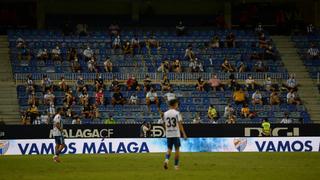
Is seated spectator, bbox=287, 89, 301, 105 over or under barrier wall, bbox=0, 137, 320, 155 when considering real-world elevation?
over

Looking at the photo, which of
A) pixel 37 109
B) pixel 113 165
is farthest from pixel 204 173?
pixel 37 109

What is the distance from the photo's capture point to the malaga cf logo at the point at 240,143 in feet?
123

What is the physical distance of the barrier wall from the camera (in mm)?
36156

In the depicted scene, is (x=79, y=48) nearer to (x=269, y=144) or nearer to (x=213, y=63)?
(x=213, y=63)

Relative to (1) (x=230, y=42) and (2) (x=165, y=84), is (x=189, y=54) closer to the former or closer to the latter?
(1) (x=230, y=42)

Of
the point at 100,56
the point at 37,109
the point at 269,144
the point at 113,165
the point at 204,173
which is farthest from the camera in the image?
the point at 100,56

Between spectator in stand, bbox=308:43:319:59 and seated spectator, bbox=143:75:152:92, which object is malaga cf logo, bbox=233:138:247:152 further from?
spectator in stand, bbox=308:43:319:59

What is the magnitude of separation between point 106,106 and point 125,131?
17.9 feet

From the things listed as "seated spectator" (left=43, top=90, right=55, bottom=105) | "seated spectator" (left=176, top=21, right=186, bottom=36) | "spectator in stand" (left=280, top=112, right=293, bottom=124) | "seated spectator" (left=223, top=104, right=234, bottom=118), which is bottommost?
"spectator in stand" (left=280, top=112, right=293, bottom=124)

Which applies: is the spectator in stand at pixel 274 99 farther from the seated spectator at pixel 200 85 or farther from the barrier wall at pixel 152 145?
the barrier wall at pixel 152 145

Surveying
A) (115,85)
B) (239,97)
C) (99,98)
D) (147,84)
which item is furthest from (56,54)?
(239,97)

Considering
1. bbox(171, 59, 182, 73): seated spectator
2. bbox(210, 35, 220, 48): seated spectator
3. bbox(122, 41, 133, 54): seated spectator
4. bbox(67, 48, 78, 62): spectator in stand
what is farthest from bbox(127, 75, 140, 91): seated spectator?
bbox(210, 35, 220, 48): seated spectator

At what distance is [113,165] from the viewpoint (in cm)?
2548

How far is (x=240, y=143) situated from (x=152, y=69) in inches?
445
